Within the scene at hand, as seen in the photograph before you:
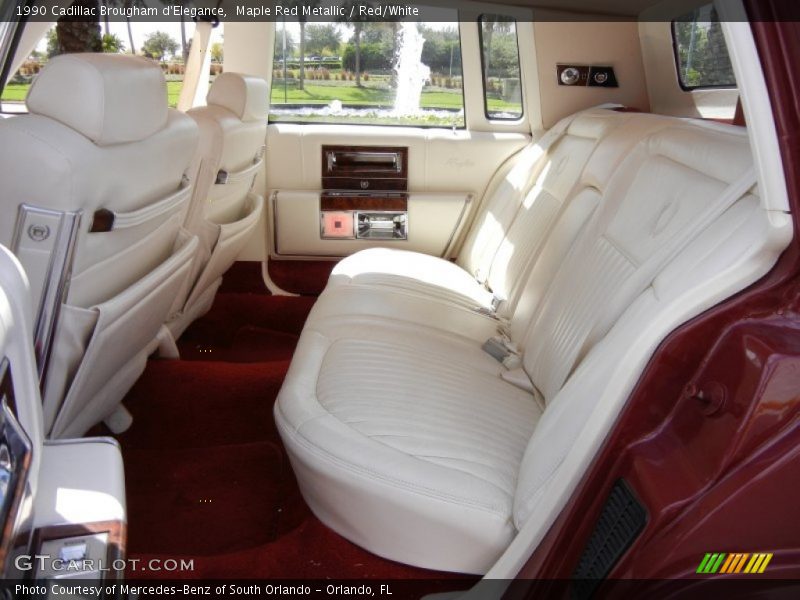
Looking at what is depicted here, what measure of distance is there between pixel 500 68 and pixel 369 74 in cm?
49

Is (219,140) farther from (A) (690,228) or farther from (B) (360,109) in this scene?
(A) (690,228)

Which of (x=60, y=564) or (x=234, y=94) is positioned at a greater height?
(x=234, y=94)

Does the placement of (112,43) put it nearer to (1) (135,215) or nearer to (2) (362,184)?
(2) (362,184)

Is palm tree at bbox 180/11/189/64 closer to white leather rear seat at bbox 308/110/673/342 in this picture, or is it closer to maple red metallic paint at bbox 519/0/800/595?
white leather rear seat at bbox 308/110/673/342

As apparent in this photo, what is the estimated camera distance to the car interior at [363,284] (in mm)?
1119

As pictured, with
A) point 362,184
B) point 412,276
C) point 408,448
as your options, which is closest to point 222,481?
point 408,448

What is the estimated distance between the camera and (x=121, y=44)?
97.1 inches

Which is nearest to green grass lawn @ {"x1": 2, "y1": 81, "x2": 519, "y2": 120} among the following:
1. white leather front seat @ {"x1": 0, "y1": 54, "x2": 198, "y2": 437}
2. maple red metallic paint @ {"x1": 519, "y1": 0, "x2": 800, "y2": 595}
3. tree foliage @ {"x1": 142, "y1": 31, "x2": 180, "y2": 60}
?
tree foliage @ {"x1": 142, "y1": 31, "x2": 180, "y2": 60}

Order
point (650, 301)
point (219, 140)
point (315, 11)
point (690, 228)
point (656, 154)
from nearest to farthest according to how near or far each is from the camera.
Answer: point (650, 301), point (690, 228), point (656, 154), point (219, 140), point (315, 11)

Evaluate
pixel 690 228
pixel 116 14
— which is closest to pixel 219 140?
pixel 116 14

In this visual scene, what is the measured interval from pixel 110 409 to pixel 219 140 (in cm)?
79

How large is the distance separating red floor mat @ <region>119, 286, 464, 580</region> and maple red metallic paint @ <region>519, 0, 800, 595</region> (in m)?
0.58

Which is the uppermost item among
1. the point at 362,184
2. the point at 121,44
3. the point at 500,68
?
the point at 121,44

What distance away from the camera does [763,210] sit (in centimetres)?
98
